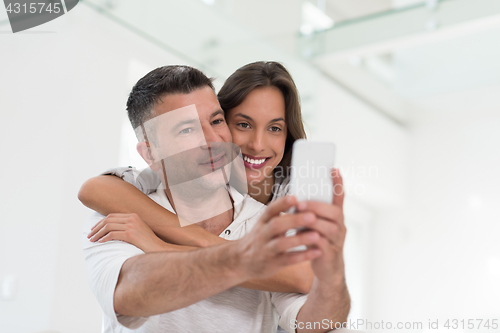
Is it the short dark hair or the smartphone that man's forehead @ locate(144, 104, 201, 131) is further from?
the smartphone

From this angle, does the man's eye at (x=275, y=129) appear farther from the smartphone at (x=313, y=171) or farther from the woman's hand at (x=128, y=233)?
the smartphone at (x=313, y=171)

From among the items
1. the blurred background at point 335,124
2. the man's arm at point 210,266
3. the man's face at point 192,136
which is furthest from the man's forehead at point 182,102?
the blurred background at point 335,124

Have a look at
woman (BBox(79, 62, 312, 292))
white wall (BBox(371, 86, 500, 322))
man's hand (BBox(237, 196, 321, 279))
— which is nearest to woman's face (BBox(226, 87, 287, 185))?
woman (BBox(79, 62, 312, 292))

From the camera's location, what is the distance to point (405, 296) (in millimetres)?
4699

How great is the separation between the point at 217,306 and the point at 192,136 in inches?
17.6

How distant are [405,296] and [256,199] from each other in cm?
362

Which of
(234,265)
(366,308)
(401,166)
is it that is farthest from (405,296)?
(234,265)

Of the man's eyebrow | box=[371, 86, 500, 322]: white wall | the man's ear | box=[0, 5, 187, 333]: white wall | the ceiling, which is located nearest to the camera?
the man's eyebrow

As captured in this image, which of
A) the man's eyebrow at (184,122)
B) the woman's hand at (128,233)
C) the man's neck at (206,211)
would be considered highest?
the man's eyebrow at (184,122)

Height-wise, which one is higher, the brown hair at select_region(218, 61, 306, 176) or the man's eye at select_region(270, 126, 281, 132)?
the brown hair at select_region(218, 61, 306, 176)

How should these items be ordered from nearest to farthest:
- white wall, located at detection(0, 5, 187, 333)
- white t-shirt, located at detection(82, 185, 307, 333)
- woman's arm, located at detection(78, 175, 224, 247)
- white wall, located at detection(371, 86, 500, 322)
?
1. white t-shirt, located at detection(82, 185, 307, 333)
2. woman's arm, located at detection(78, 175, 224, 247)
3. white wall, located at detection(0, 5, 187, 333)
4. white wall, located at detection(371, 86, 500, 322)

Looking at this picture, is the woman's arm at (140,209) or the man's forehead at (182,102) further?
the man's forehead at (182,102)

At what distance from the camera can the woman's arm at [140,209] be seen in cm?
121

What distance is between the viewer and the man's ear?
1457 millimetres
